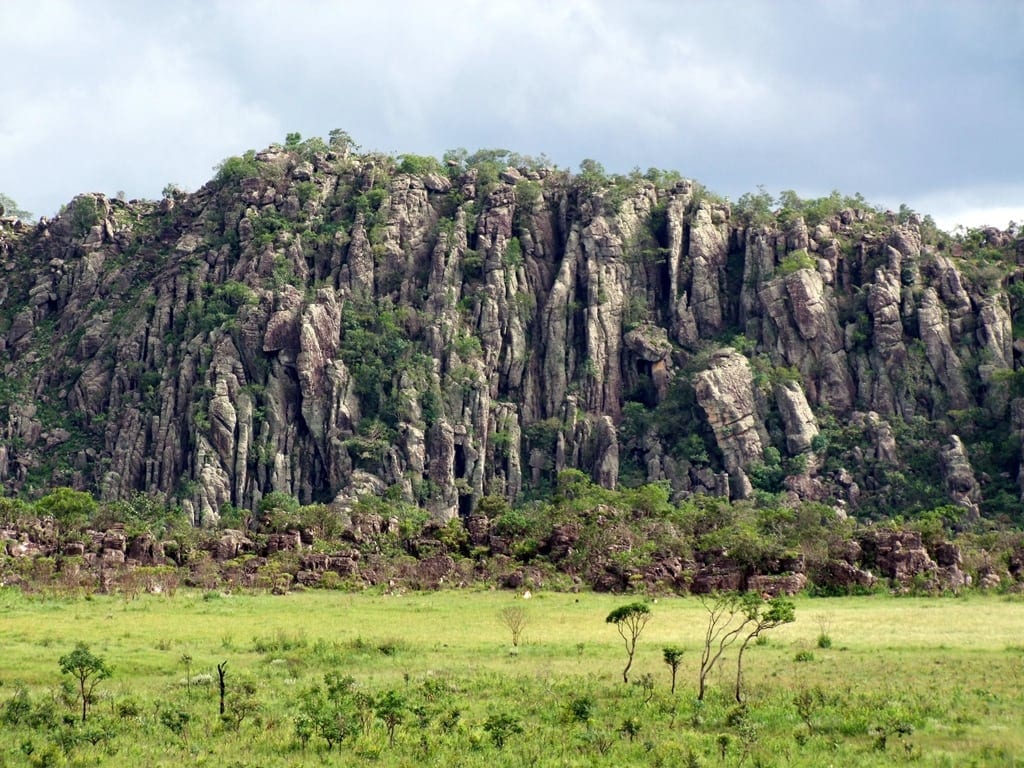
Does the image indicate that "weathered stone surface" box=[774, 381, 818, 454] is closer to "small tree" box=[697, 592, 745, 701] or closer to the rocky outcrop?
the rocky outcrop

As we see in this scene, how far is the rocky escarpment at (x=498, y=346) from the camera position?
112 meters

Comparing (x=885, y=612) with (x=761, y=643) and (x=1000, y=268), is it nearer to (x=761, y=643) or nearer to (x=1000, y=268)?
(x=761, y=643)

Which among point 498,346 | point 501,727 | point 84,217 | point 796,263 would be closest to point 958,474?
point 796,263

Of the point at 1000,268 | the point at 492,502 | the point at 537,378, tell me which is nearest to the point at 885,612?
the point at 492,502

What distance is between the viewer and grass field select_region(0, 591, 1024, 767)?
2773 centimetres

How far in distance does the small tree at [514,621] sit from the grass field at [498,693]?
518 mm

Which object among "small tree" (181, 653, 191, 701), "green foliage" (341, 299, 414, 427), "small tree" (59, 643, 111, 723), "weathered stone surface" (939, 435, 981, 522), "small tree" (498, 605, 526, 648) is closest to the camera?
"small tree" (59, 643, 111, 723)

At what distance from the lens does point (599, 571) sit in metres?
73.9

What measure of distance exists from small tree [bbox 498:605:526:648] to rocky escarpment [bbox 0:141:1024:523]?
54.1m

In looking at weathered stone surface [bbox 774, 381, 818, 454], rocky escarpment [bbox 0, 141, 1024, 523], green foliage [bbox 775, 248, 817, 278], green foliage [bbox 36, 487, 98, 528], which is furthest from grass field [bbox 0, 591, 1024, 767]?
green foliage [bbox 775, 248, 817, 278]

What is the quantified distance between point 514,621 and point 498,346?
78268 mm

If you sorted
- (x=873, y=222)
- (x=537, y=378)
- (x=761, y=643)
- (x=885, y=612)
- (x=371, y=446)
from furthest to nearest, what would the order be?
(x=873, y=222)
(x=537, y=378)
(x=371, y=446)
(x=885, y=612)
(x=761, y=643)

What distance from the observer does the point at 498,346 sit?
12638 cm

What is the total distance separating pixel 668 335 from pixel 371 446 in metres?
36.8
